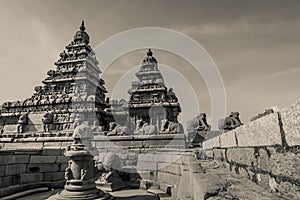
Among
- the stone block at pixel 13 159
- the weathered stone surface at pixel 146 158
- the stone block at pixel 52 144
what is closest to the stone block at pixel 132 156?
the weathered stone surface at pixel 146 158

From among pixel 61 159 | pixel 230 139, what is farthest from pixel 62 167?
pixel 230 139

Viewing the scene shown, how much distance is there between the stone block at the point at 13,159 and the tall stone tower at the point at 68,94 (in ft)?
52.0

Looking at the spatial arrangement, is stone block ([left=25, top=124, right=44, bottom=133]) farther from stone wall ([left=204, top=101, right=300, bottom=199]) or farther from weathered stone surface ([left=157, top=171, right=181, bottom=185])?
stone wall ([left=204, top=101, right=300, bottom=199])

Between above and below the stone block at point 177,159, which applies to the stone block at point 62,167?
below

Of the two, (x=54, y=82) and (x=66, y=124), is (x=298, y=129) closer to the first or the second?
(x=66, y=124)

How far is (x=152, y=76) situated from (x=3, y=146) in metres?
25.1

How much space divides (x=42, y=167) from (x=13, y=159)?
1.22m

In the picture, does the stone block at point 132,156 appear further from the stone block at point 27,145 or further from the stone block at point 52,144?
the stone block at point 27,145

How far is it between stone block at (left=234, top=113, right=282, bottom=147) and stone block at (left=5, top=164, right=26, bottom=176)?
6.94 meters

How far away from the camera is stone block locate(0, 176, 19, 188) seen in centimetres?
589

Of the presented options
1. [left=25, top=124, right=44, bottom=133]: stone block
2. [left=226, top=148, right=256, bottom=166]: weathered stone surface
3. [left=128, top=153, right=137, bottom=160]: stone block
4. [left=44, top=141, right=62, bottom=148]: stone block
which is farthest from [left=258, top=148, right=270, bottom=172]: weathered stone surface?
[left=25, top=124, right=44, bottom=133]: stone block

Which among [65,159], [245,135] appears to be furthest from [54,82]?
[245,135]

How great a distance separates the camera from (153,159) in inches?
290

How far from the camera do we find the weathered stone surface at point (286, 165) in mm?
1366
